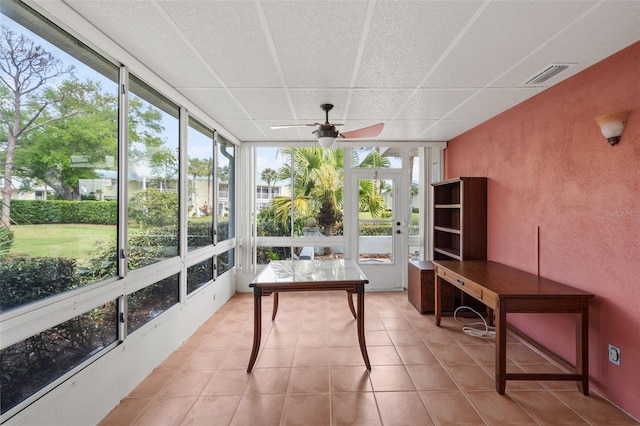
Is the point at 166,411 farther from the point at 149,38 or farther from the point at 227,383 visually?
the point at 149,38

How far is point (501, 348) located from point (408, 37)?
2306mm


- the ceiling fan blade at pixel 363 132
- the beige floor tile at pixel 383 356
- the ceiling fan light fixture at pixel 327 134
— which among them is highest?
the ceiling fan blade at pixel 363 132

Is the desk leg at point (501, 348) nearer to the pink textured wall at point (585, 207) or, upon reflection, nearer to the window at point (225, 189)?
the pink textured wall at point (585, 207)

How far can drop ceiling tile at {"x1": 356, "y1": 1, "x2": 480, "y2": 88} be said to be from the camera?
1.71 m

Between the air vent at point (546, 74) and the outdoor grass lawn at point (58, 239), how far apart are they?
11.4 feet

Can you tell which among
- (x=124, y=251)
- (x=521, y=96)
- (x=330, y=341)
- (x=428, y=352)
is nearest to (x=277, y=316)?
(x=330, y=341)

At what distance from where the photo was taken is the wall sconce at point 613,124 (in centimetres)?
205

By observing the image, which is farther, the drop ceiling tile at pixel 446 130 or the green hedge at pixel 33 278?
the drop ceiling tile at pixel 446 130

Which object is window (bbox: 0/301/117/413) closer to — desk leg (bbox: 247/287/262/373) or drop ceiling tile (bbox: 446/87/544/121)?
desk leg (bbox: 247/287/262/373)

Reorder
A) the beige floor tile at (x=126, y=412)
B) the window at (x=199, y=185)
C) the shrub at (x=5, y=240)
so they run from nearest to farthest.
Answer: the shrub at (x=5, y=240) → the beige floor tile at (x=126, y=412) → the window at (x=199, y=185)

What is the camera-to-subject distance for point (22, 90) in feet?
5.17

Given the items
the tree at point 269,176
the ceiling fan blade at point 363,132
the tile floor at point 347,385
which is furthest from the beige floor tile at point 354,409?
the tree at point 269,176

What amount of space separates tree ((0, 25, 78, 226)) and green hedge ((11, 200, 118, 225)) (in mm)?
61

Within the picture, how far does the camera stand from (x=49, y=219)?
173 cm
